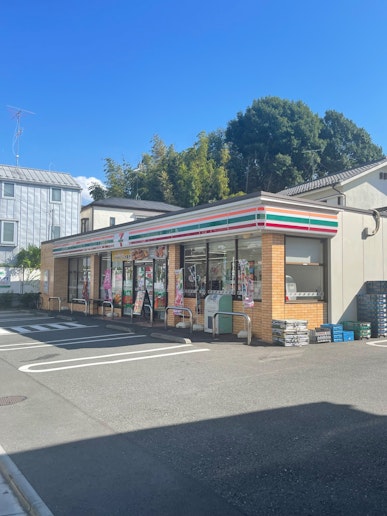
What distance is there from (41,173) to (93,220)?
7.17m

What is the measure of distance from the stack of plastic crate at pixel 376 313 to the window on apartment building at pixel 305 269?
4.48 ft

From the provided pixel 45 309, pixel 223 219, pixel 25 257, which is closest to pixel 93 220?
pixel 25 257

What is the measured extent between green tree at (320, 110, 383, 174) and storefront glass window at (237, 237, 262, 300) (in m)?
43.8

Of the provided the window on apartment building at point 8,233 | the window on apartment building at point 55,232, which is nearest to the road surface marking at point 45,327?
the window on apartment building at point 8,233

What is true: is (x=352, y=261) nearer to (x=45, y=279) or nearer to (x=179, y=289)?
(x=179, y=289)

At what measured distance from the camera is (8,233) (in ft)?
109

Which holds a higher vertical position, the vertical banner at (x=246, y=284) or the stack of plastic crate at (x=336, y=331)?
the vertical banner at (x=246, y=284)

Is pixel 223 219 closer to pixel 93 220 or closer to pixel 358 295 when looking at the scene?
pixel 358 295

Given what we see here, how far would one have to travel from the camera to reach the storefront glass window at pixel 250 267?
1218cm

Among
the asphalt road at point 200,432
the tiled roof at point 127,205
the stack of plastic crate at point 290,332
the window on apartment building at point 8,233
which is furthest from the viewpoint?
the tiled roof at point 127,205

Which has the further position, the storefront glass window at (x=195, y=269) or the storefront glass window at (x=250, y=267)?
the storefront glass window at (x=195, y=269)

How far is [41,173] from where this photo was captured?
118 feet

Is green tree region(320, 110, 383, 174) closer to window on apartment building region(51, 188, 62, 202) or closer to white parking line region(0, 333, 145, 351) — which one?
window on apartment building region(51, 188, 62, 202)

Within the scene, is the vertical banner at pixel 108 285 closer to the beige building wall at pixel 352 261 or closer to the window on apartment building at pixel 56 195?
the beige building wall at pixel 352 261
